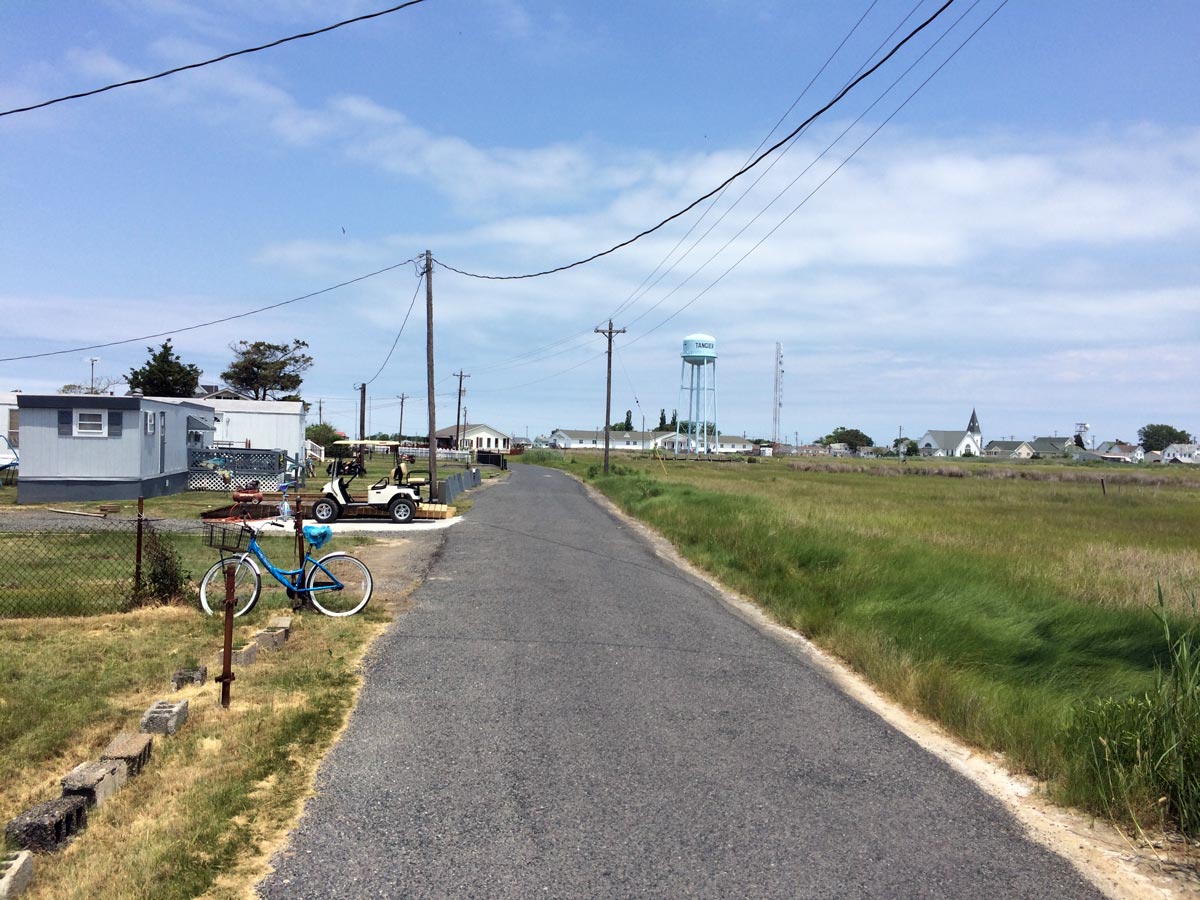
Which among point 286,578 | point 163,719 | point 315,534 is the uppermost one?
point 315,534

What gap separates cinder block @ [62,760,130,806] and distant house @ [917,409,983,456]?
6762 inches

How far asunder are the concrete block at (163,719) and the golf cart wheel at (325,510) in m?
16.9

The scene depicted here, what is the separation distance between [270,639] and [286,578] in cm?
191

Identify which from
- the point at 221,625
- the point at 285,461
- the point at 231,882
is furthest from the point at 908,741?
the point at 285,461

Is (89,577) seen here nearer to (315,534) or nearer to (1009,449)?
(315,534)

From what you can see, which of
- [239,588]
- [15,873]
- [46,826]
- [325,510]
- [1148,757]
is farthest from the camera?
[325,510]

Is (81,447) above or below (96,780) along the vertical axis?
above

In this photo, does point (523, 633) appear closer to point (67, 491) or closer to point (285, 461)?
point (67, 491)

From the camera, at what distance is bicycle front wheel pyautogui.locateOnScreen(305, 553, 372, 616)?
1025 cm

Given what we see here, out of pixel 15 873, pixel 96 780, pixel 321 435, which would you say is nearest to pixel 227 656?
pixel 96 780

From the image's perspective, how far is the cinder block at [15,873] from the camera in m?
3.78

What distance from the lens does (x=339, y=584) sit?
10.4 metres

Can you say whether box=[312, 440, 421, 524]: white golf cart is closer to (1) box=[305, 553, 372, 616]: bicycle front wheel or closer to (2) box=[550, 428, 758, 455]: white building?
(1) box=[305, 553, 372, 616]: bicycle front wheel

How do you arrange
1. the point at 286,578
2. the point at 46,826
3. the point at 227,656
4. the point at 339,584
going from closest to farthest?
the point at 46,826 < the point at 227,656 < the point at 286,578 < the point at 339,584
